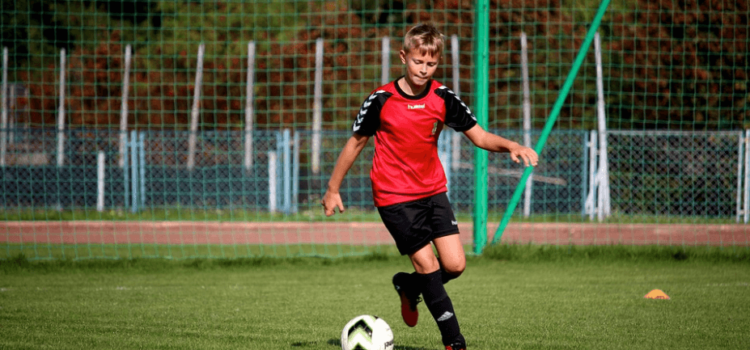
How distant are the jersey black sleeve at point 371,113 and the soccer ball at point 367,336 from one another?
3.27 feet

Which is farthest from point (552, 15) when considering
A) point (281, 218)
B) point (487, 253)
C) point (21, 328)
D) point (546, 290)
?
point (21, 328)

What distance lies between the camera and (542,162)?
1590cm

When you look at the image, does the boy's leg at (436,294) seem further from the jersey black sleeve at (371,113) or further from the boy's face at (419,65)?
the boy's face at (419,65)

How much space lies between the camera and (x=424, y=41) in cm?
381

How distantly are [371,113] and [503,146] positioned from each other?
0.71m

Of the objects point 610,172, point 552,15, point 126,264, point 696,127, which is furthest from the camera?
point 552,15

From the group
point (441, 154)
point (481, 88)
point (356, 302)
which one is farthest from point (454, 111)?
point (441, 154)

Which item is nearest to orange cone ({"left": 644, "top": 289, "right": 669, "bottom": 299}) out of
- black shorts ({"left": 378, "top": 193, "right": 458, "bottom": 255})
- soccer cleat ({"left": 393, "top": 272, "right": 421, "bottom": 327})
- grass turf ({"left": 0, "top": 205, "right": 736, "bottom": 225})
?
soccer cleat ({"left": 393, "top": 272, "right": 421, "bottom": 327})

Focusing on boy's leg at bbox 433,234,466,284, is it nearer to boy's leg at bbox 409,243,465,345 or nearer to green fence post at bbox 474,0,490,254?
boy's leg at bbox 409,243,465,345

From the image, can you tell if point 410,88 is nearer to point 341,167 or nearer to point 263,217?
point 341,167

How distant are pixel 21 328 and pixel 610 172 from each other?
1147 centimetres

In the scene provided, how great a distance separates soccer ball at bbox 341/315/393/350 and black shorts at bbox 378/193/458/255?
0.41m

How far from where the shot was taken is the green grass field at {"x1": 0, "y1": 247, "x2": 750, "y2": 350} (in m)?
4.41

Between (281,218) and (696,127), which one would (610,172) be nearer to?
(696,127)
